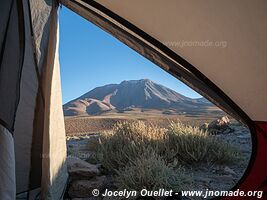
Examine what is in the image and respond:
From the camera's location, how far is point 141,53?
293cm

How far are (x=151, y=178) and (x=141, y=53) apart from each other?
5.41 ft

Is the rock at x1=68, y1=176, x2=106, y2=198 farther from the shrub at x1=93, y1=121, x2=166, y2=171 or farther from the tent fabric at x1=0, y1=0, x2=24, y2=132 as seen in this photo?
the tent fabric at x1=0, y1=0, x2=24, y2=132

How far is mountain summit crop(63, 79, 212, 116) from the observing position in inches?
3551

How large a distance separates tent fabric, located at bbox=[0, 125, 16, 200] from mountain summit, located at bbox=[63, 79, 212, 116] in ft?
249

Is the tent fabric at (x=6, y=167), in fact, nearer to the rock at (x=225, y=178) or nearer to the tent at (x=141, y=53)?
the tent at (x=141, y=53)

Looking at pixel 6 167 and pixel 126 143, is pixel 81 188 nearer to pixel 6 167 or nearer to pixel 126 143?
pixel 126 143

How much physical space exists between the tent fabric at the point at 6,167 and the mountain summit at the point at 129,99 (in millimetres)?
75756

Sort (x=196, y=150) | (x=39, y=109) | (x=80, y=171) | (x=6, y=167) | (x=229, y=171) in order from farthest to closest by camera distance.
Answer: (x=196, y=150), (x=229, y=171), (x=80, y=171), (x=39, y=109), (x=6, y=167)

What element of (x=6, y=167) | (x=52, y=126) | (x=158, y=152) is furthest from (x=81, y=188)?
(x=6, y=167)

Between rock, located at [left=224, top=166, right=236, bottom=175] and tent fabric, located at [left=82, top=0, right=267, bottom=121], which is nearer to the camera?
tent fabric, located at [left=82, top=0, right=267, bottom=121]

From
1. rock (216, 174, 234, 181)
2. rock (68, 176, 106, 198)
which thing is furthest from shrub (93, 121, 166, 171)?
rock (216, 174, 234, 181)

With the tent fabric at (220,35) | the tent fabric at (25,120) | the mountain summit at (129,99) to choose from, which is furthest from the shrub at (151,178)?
the mountain summit at (129,99)

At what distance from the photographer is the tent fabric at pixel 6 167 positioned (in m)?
1.67

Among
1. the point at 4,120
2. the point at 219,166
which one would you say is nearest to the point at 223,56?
the point at 4,120
